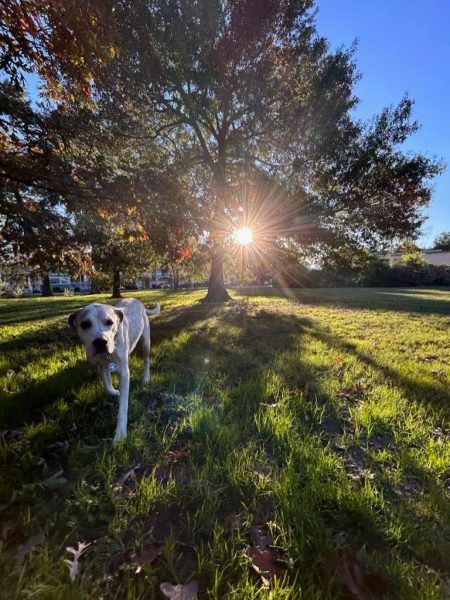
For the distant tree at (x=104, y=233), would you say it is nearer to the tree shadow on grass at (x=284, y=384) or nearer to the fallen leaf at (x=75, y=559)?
the tree shadow on grass at (x=284, y=384)

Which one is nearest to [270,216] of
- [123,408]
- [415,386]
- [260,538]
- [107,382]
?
[415,386]

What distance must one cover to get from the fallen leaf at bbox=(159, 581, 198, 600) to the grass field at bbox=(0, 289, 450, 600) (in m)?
0.07

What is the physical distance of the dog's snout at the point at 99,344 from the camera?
2.92 meters

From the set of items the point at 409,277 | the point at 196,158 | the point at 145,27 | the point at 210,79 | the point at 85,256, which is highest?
the point at 145,27

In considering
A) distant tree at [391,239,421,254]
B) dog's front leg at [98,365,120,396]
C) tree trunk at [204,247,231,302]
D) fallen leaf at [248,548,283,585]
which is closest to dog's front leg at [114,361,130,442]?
dog's front leg at [98,365,120,396]

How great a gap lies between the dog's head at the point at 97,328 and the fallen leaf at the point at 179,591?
1.90 meters

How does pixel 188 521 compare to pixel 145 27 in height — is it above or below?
below

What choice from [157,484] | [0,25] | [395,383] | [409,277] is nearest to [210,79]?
[0,25]

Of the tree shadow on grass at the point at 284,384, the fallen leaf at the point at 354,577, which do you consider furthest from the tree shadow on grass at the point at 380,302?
the fallen leaf at the point at 354,577

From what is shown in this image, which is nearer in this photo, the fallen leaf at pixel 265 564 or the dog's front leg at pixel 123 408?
the fallen leaf at pixel 265 564

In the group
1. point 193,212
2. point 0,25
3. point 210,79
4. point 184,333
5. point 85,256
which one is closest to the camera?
point 0,25

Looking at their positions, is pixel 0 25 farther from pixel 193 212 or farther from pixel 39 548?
pixel 39 548

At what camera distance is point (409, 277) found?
115ft

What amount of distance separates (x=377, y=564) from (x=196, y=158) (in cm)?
1648
